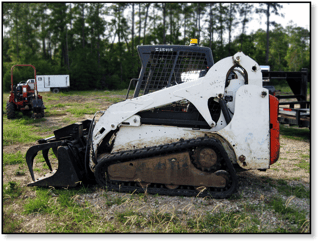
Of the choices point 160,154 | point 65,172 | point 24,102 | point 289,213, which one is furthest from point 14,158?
point 24,102

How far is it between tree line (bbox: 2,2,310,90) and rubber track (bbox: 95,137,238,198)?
25.0 m

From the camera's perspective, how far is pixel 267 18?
2480cm

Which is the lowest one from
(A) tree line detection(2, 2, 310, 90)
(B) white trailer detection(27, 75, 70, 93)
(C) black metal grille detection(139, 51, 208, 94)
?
(C) black metal grille detection(139, 51, 208, 94)

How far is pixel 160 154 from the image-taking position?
436 cm

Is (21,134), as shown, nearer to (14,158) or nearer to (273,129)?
(14,158)

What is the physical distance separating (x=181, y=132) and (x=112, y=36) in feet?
105

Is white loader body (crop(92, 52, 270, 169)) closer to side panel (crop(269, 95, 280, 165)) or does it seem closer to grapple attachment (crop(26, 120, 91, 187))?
side panel (crop(269, 95, 280, 165))

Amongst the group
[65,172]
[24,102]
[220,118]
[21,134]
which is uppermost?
[24,102]

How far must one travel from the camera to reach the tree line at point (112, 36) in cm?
2941

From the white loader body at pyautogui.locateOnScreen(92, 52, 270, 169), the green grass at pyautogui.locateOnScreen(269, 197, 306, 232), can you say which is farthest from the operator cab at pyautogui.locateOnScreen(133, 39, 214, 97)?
the green grass at pyautogui.locateOnScreen(269, 197, 306, 232)

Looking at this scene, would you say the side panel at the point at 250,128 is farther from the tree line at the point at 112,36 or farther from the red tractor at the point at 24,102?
the tree line at the point at 112,36

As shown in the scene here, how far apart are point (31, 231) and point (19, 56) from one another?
36.1 m

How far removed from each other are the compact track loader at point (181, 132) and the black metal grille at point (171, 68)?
0.7 inches

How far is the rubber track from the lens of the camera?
415 cm
